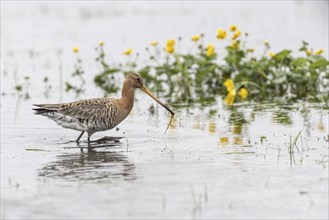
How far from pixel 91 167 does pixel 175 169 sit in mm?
1048

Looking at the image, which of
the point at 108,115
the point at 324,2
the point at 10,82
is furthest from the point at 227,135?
the point at 324,2

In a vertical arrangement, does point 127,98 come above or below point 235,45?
below

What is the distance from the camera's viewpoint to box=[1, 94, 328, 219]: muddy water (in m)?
8.33

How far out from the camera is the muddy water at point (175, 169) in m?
8.33

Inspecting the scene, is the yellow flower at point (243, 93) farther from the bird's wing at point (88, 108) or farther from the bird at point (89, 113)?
the bird's wing at point (88, 108)

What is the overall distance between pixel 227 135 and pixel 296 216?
4.52 meters

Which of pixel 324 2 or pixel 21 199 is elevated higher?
pixel 324 2

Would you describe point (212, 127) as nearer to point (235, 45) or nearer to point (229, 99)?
point (229, 99)

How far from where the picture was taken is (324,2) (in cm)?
3975

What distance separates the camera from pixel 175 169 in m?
10.0

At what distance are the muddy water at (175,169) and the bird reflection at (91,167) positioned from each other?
12mm

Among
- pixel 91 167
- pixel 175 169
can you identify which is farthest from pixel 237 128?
pixel 91 167

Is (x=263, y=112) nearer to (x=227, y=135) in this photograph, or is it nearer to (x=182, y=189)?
(x=227, y=135)

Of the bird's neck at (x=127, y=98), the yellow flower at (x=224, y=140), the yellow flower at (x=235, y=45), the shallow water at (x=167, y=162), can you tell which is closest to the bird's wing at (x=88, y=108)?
the bird's neck at (x=127, y=98)
